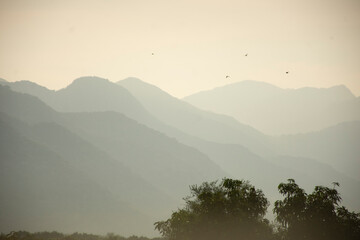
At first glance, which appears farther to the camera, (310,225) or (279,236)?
(279,236)

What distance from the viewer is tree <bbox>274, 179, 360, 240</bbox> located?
44.8 metres

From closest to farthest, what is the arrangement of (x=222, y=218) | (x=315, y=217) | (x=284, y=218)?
(x=315, y=217) → (x=222, y=218) → (x=284, y=218)

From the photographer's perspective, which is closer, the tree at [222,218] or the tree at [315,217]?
the tree at [315,217]

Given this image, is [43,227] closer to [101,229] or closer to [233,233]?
[101,229]

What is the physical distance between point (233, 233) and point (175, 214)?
710 centimetres

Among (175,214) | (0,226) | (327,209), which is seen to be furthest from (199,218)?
(0,226)

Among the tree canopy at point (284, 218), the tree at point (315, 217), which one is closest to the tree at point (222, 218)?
the tree canopy at point (284, 218)

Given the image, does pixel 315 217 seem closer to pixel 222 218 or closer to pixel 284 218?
pixel 284 218

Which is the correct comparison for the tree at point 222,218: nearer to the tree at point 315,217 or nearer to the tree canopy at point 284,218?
the tree canopy at point 284,218

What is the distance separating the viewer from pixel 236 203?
1799 inches

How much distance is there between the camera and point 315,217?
4506cm

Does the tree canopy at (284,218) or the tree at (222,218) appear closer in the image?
the tree canopy at (284,218)

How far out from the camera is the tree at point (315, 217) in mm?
44812

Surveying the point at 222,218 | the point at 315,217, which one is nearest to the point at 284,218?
the point at 315,217
